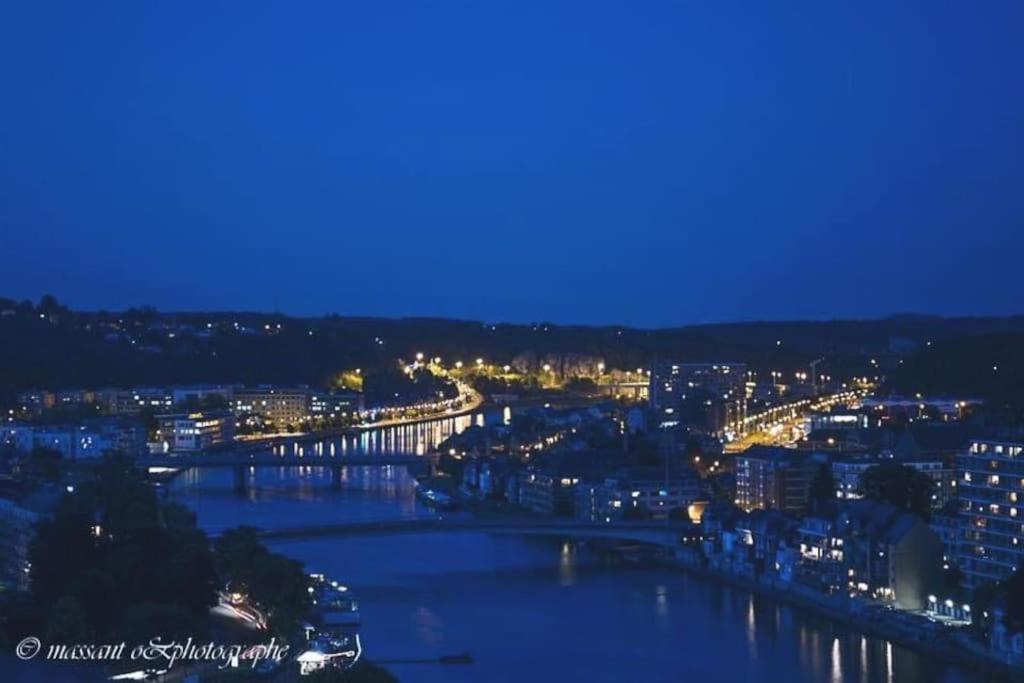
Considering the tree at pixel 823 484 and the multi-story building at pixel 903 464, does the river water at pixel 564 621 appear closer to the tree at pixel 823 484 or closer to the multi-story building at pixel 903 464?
the tree at pixel 823 484

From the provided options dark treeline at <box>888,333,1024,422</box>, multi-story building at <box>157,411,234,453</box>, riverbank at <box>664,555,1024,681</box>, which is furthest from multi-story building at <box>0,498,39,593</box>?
dark treeline at <box>888,333,1024,422</box>

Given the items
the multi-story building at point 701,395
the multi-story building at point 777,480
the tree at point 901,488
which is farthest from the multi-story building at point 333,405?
the tree at point 901,488

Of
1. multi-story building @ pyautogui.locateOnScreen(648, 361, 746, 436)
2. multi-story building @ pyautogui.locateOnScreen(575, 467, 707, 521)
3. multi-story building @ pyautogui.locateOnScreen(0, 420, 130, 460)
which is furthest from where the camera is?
multi-story building @ pyautogui.locateOnScreen(648, 361, 746, 436)

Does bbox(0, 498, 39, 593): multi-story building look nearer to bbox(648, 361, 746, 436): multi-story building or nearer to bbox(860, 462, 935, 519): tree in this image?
bbox(860, 462, 935, 519): tree

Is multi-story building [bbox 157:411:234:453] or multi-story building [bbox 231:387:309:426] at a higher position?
multi-story building [bbox 231:387:309:426]

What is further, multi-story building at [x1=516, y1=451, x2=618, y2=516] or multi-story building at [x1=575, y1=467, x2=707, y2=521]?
multi-story building at [x1=516, y1=451, x2=618, y2=516]

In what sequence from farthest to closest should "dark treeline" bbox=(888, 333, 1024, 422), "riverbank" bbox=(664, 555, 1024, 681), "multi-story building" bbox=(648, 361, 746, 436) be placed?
1. "dark treeline" bbox=(888, 333, 1024, 422)
2. "multi-story building" bbox=(648, 361, 746, 436)
3. "riverbank" bbox=(664, 555, 1024, 681)

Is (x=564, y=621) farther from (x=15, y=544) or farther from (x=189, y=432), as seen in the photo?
(x=189, y=432)
